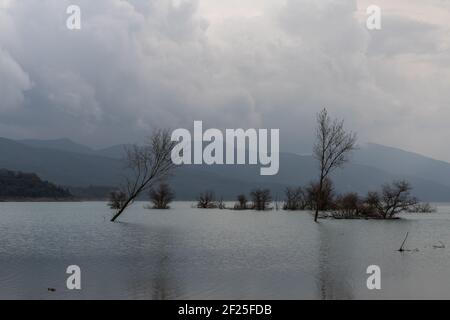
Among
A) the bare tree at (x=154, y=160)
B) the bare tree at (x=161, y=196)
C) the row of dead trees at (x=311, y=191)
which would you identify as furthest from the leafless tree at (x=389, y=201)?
the bare tree at (x=161, y=196)

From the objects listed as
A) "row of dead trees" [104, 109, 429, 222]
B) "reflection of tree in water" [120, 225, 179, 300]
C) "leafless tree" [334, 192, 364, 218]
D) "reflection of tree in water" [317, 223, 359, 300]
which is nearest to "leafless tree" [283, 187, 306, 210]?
"row of dead trees" [104, 109, 429, 222]

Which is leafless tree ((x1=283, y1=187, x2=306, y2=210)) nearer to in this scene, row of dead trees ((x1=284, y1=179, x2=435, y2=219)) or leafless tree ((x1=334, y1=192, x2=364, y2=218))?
row of dead trees ((x1=284, y1=179, x2=435, y2=219))

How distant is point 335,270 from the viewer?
21609mm

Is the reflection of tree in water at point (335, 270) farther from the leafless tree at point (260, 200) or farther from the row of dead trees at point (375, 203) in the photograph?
the leafless tree at point (260, 200)

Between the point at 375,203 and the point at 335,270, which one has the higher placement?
the point at 375,203

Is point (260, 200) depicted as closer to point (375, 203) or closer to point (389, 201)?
point (375, 203)

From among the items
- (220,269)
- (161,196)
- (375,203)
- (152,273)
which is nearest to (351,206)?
(375,203)

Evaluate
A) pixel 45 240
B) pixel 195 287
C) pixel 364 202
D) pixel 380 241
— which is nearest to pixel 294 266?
pixel 195 287

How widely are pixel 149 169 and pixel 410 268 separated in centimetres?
4012

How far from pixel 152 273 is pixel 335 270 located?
7.61 metres

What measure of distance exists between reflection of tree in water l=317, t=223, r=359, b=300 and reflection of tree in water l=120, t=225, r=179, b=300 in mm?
5078

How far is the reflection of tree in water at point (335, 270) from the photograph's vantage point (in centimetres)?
1666

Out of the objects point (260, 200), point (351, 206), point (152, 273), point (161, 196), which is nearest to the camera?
point (152, 273)
